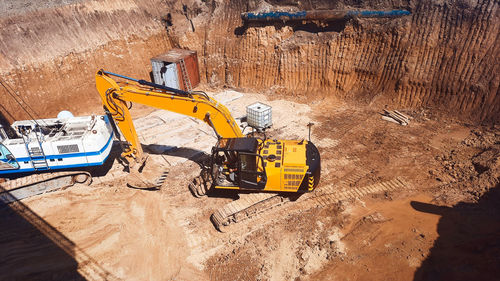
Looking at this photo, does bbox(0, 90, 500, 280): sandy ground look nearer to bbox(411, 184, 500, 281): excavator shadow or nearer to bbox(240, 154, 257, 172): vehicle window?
bbox(411, 184, 500, 281): excavator shadow

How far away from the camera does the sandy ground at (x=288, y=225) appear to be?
29.3 feet

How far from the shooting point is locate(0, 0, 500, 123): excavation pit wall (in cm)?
1555

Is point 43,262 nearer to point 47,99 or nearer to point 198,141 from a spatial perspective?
point 198,141

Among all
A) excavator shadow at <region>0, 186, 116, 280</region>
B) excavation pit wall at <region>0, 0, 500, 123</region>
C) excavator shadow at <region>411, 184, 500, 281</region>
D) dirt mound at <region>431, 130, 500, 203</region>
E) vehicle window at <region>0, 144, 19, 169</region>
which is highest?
excavation pit wall at <region>0, 0, 500, 123</region>

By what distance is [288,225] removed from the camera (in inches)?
403

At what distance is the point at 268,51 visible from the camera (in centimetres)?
2028

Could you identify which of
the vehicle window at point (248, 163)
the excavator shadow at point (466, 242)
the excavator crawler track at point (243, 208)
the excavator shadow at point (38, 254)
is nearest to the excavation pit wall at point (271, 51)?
the excavator shadow at point (466, 242)

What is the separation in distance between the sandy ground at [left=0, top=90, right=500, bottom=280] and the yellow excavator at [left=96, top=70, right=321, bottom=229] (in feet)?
4.03

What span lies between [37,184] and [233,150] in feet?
26.2

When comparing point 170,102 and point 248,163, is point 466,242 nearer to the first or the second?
point 248,163

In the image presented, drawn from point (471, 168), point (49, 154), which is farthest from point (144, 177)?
→ point (471, 168)

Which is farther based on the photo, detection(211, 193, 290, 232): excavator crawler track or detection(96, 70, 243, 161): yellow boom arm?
detection(96, 70, 243, 161): yellow boom arm

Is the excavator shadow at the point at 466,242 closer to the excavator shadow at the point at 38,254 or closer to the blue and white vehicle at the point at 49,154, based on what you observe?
the excavator shadow at the point at 38,254

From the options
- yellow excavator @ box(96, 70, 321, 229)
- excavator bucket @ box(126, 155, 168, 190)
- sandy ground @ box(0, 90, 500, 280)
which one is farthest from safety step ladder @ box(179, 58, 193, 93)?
yellow excavator @ box(96, 70, 321, 229)
